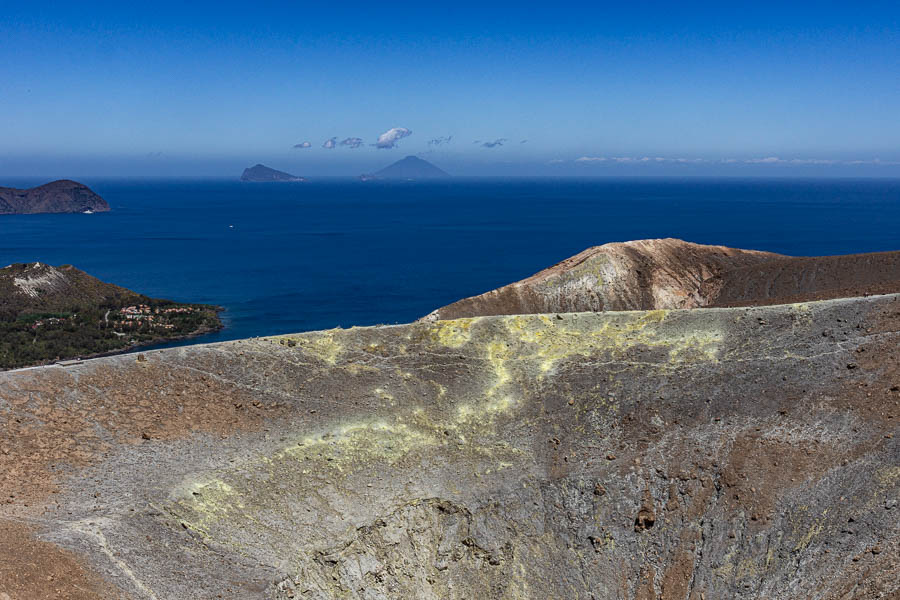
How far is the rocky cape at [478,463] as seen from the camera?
73.7ft

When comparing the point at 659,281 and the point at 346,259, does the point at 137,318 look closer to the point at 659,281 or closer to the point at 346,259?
the point at 346,259

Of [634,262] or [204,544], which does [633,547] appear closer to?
[204,544]

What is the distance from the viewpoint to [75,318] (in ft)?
290

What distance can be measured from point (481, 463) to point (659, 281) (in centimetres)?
4301

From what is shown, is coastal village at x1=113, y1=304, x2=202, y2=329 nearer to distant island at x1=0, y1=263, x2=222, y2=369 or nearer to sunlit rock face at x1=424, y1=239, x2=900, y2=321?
distant island at x1=0, y1=263, x2=222, y2=369

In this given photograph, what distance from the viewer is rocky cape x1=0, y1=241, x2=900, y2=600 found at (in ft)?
73.7

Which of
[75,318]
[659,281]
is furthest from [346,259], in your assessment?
[659,281]

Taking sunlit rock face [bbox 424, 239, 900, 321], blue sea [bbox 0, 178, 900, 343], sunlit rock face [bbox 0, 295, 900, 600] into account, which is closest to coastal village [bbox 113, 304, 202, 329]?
blue sea [bbox 0, 178, 900, 343]

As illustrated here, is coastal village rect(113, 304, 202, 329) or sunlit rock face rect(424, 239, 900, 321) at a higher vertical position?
sunlit rock face rect(424, 239, 900, 321)

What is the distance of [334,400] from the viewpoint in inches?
1271

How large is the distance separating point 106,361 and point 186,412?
16.2 feet

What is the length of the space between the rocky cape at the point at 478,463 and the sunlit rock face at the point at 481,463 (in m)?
0.09

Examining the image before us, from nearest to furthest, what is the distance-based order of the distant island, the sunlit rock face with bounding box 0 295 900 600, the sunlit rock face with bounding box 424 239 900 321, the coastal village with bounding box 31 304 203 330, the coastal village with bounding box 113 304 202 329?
the sunlit rock face with bounding box 0 295 900 600 < the sunlit rock face with bounding box 424 239 900 321 < the distant island < the coastal village with bounding box 31 304 203 330 < the coastal village with bounding box 113 304 202 329

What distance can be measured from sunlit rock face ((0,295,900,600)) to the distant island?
176 feet
